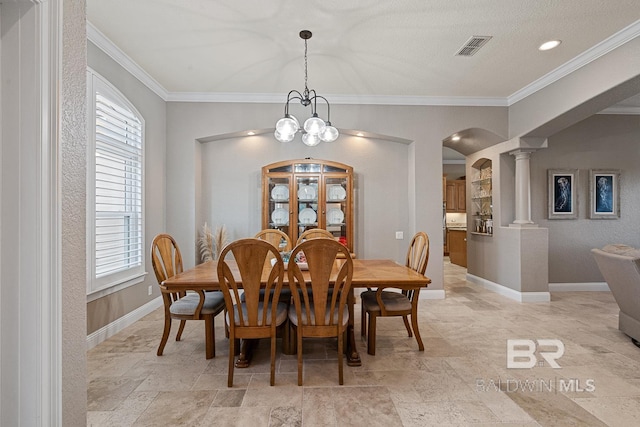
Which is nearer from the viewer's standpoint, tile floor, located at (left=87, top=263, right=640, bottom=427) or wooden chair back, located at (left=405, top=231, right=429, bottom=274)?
tile floor, located at (left=87, top=263, right=640, bottom=427)

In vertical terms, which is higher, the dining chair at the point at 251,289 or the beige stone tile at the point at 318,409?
the dining chair at the point at 251,289

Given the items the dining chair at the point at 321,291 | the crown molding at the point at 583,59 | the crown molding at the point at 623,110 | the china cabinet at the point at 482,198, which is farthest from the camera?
the china cabinet at the point at 482,198

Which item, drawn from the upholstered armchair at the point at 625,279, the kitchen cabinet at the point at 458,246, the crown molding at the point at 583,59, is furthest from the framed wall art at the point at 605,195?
the kitchen cabinet at the point at 458,246

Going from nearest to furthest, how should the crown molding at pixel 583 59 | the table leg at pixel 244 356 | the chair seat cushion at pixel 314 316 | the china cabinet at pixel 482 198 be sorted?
the chair seat cushion at pixel 314 316 < the table leg at pixel 244 356 < the crown molding at pixel 583 59 < the china cabinet at pixel 482 198

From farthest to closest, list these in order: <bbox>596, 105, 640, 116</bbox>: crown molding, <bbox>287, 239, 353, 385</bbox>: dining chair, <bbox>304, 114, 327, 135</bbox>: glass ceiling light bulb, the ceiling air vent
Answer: <bbox>596, 105, 640, 116</bbox>: crown molding < the ceiling air vent < <bbox>304, 114, 327, 135</bbox>: glass ceiling light bulb < <bbox>287, 239, 353, 385</bbox>: dining chair

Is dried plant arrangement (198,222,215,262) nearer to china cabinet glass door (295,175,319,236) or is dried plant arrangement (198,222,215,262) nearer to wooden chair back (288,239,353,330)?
china cabinet glass door (295,175,319,236)

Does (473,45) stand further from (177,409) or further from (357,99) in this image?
(177,409)

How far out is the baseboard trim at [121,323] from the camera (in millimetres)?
3043

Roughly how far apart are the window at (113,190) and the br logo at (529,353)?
3670 mm

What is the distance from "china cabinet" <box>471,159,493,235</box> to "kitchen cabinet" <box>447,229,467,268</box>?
2.03m

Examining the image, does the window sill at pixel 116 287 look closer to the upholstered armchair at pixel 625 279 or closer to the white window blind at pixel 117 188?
the white window blind at pixel 117 188

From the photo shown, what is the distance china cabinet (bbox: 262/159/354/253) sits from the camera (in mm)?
4672

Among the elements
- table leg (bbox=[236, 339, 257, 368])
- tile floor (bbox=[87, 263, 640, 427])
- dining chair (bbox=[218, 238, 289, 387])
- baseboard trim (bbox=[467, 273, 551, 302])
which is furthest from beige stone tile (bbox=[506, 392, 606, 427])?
baseboard trim (bbox=[467, 273, 551, 302])

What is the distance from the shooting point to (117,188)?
345cm
